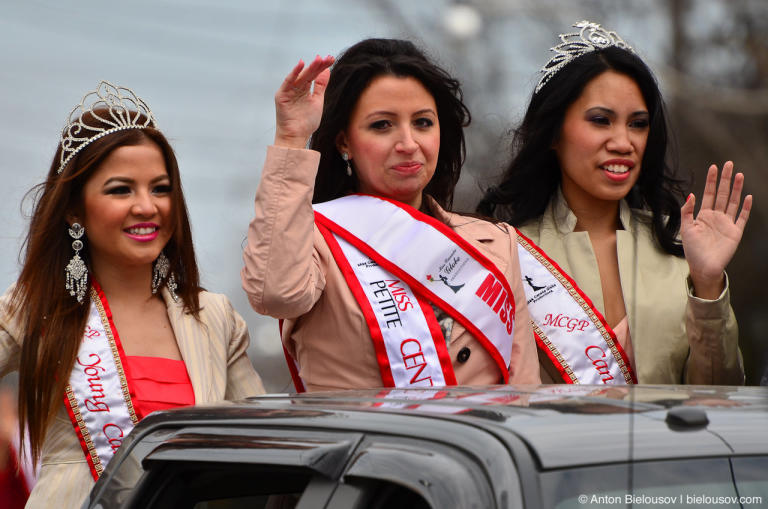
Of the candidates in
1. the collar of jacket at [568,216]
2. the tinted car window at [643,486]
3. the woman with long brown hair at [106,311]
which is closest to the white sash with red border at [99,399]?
the woman with long brown hair at [106,311]

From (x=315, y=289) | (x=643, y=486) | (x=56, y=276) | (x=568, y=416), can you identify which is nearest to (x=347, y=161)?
(x=315, y=289)

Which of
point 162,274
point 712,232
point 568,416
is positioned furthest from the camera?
point 162,274

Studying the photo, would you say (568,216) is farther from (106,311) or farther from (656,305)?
(106,311)

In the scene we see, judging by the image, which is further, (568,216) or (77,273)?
(568,216)

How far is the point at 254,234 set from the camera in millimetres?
3031

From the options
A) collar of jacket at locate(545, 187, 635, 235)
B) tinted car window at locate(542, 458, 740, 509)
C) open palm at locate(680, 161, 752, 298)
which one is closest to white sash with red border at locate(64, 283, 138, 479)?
collar of jacket at locate(545, 187, 635, 235)

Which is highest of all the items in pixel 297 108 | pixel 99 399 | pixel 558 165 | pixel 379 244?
pixel 297 108

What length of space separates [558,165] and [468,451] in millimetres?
2409

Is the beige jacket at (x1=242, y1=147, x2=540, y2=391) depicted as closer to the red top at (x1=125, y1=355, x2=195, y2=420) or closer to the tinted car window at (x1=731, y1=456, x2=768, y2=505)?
the red top at (x1=125, y1=355, x2=195, y2=420)

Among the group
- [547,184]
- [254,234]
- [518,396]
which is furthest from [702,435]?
A: [547,184]

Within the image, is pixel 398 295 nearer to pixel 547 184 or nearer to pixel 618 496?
pixel 547 184

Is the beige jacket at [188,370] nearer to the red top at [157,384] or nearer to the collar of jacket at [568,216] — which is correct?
the red top at [157,384]

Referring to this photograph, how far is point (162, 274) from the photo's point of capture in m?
3.77

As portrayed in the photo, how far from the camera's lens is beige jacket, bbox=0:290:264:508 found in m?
3.36
